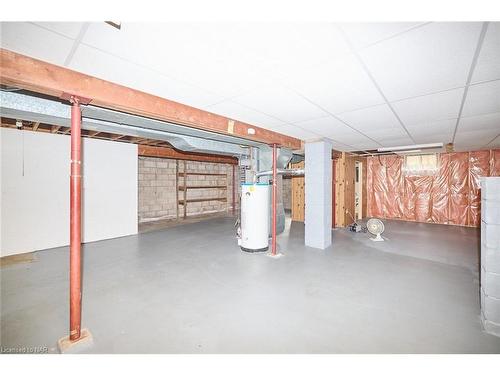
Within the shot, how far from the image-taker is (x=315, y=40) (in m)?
1.30

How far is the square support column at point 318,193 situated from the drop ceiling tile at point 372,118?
0.89m

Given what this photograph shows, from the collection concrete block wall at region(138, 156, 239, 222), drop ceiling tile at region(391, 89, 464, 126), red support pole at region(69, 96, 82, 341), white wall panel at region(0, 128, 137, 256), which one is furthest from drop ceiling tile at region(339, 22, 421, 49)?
concrete block wall at region(138, 156, 239, 222)

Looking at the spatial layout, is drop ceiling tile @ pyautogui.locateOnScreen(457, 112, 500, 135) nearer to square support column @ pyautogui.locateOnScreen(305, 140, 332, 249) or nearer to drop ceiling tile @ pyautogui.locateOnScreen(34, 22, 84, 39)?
square support column @ pyautogui.locateOnScreen(305, 140, 332, 249)

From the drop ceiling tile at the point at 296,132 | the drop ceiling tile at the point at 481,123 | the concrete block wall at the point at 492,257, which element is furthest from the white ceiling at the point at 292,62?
the concrete block wall at the point at 492,257

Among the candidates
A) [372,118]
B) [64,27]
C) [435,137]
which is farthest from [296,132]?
[64,27]

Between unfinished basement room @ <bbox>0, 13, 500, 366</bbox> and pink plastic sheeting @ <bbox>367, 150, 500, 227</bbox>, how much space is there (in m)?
1.53

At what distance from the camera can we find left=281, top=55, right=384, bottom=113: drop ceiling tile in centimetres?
A: 164

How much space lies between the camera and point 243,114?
2838 mm

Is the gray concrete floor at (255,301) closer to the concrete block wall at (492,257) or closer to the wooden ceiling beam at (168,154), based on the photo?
the concrete block wall at (492,257)

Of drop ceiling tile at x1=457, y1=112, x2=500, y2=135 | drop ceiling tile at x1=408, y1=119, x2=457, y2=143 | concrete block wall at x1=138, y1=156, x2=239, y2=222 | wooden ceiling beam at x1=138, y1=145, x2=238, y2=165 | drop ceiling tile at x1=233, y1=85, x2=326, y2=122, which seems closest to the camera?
drop ceiling tile at x1=233, y1=85, x2=326, y2=122

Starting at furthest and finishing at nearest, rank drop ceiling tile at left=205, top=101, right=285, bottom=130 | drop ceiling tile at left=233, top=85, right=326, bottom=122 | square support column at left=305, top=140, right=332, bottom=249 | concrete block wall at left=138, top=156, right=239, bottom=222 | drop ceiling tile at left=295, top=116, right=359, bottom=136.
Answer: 1. concrete block wall at left=138, top=156, right=239, bottom=222
2. square support column at left=305, top=140, right=332, bottom=249
3. drop ceiling tile at left=295, top=116, right=359, bottom=136
4. drop ceiling tile at left=205, top=101, right=285, bottom=130
5. drop ceiling tile at left=233, top=85, right=326, bottom=122

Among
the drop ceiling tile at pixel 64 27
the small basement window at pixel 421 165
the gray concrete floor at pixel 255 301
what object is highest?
the drop ceiling tile at pixel 64 27

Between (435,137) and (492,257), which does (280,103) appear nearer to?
(492,257)

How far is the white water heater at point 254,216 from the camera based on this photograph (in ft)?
12.8
